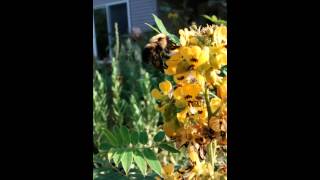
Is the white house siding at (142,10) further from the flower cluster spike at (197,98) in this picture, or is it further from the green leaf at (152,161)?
the green leaf at (152,161)

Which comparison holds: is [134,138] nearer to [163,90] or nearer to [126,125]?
[163,90]

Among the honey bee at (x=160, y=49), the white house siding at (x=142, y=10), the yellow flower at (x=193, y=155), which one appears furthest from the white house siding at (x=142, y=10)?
the yellow flower at (x=193, y=155)

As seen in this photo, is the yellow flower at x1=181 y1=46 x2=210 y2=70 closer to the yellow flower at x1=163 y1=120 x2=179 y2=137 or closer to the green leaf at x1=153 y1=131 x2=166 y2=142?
the yellow flower at x1=163 y1=120 x2=179 y2=137

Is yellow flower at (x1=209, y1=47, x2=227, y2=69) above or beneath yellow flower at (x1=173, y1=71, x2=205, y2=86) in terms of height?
above

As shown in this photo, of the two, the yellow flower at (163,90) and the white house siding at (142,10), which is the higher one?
the white house siding at (142,10)

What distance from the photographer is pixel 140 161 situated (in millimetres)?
944

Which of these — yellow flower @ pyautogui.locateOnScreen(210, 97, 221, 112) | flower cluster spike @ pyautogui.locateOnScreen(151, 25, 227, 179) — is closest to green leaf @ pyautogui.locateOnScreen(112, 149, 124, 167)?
flower cluster spike @ pyautogui.locateOnScreen(151, 25, 227, 179)

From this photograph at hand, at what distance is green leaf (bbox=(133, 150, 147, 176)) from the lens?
36.5 inches

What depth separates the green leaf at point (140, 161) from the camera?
0.93 metres

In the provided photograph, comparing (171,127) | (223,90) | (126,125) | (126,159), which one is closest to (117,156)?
Result: (126,159)

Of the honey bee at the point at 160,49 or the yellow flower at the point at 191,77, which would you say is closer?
the yellow flower at the point at 191,77
